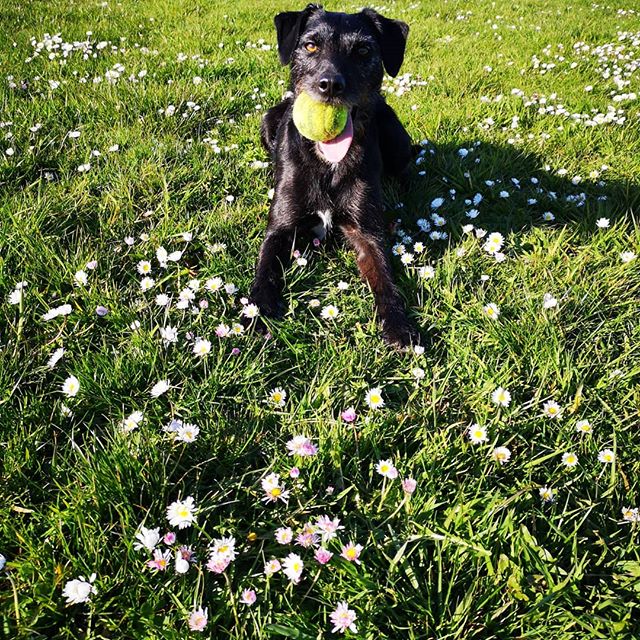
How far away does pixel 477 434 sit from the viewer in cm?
207

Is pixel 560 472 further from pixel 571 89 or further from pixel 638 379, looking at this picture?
pixel 571 89

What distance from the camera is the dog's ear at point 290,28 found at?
3.45m

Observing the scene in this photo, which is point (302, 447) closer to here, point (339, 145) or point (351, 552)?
point (351, 552)

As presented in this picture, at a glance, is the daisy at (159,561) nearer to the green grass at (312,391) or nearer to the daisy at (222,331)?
the green grass at (312,391)

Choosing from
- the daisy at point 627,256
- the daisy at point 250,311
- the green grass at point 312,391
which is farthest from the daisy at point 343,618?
the daisy at point 627,256

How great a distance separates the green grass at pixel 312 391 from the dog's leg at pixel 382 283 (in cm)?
9

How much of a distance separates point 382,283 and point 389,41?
1791mm

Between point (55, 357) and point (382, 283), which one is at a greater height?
point (55, 357)

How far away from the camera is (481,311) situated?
2.76 m

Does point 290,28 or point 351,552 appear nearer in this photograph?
point 351,552

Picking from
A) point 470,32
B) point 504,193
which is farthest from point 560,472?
point 470,32

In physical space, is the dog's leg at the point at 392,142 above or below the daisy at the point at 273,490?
above

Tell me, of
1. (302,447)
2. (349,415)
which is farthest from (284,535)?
(349,415)

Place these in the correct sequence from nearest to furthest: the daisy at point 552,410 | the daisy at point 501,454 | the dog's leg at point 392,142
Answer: the daisy at point 501,454 → the daisy at point 552,410 → the dog's leg at point 392,142
